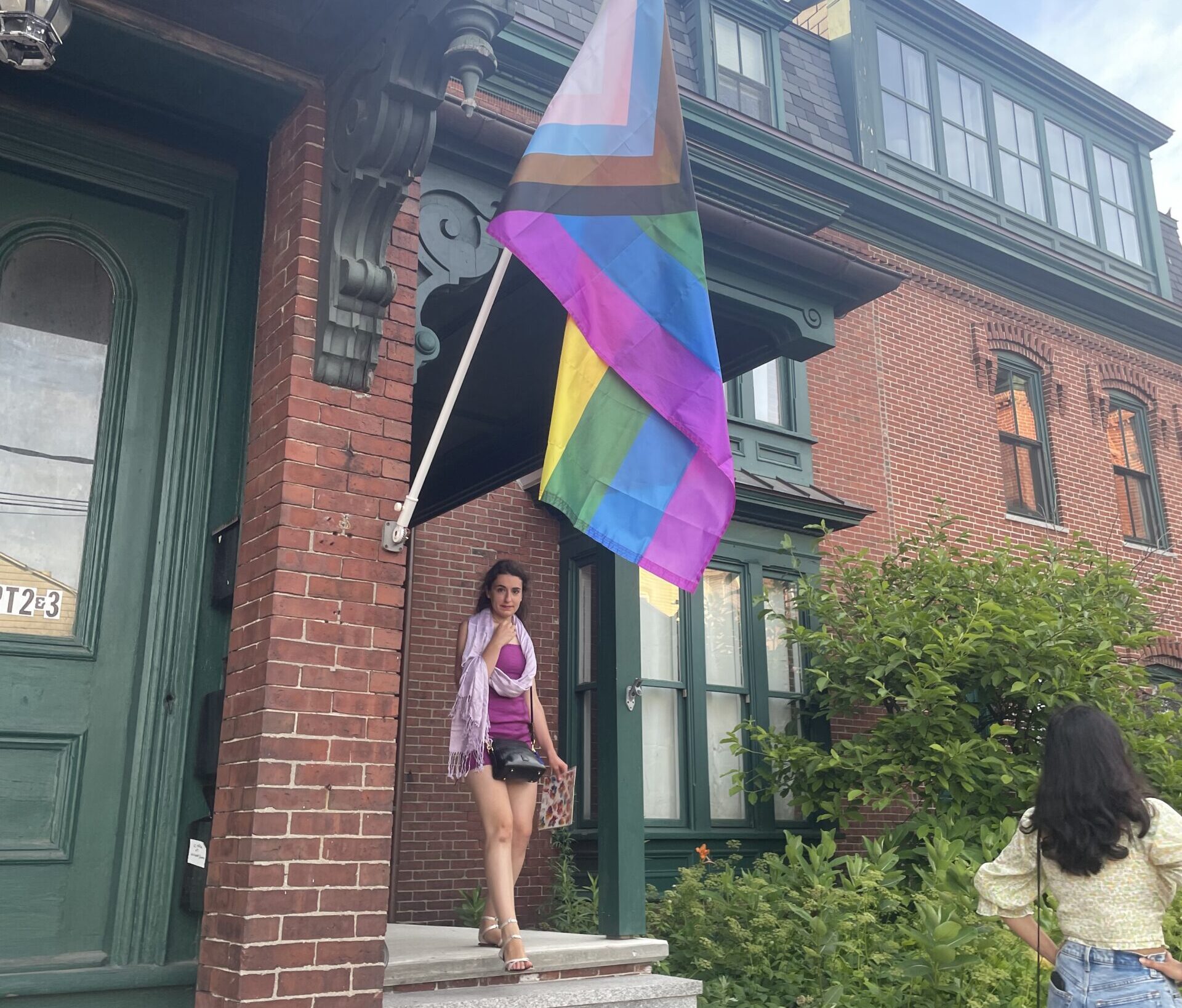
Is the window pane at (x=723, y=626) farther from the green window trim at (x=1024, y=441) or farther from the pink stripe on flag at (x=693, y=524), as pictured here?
the pink stripe on flag at (x=693, y=524)

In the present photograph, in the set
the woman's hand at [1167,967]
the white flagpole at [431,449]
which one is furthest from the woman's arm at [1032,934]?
the white flagpole at [431,449]

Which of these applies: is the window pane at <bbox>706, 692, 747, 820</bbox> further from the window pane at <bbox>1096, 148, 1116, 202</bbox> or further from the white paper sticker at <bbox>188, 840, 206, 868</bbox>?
the window pane at <bbox>1096, 148, 1116, 202</bbox>

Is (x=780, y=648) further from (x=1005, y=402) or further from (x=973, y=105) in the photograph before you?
(x=973, y=105)

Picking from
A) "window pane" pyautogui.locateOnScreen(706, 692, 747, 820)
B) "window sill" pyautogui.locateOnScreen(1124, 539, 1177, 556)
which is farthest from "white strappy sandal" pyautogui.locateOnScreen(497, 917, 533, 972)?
"window sill" pyautogui.locateOnScreen(1124, 539, 1177, 556)

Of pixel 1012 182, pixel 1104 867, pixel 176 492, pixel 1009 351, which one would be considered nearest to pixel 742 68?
pixel 1012 182

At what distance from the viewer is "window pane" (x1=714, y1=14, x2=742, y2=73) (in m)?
12.9

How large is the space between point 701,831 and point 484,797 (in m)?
5.29

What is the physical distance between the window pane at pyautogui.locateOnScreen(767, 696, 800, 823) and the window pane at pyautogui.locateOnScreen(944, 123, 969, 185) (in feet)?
25.2

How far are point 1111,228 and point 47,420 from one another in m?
15.9

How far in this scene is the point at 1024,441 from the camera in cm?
1395

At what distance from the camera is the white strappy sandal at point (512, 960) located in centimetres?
439

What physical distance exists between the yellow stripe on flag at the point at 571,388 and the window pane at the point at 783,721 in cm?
656

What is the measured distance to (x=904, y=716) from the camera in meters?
8.53

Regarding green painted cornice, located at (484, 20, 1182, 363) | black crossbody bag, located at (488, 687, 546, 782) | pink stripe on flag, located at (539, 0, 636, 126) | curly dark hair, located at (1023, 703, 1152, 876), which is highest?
green painted cornice, located at (484, 20, 1182, 363)
